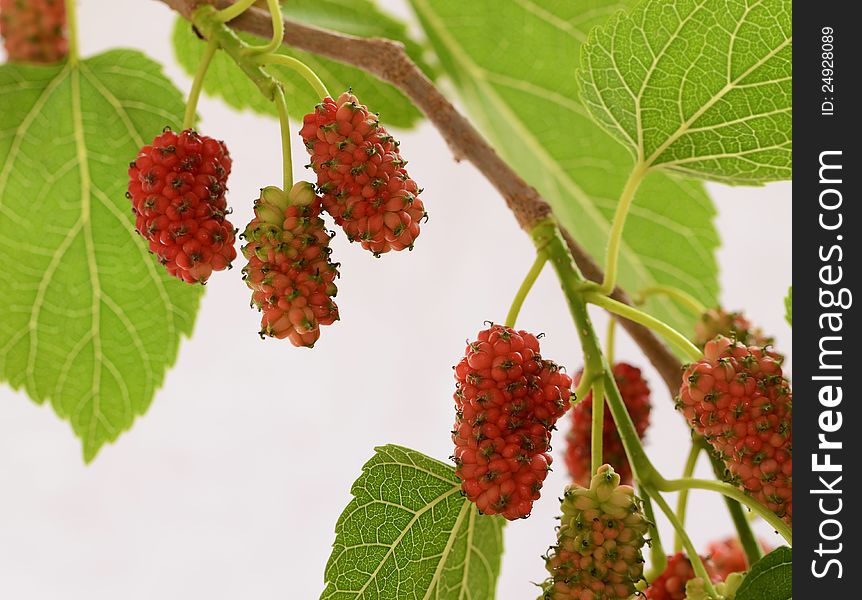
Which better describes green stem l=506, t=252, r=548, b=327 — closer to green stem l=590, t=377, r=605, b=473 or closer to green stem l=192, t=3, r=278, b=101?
green stem l=590, t=377, r=605, b=473

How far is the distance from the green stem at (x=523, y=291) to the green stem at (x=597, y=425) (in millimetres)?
64

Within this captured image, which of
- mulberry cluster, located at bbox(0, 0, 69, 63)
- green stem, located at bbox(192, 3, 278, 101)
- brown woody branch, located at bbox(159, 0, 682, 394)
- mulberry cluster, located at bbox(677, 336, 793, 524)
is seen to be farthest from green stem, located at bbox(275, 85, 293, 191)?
mulberry cluster, located at bbox(0, 0, 69, 63)

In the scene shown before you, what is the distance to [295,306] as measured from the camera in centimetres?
46

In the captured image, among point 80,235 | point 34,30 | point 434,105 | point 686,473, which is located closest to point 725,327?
point 686,473

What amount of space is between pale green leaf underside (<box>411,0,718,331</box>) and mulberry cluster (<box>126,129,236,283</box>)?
0.45 metres

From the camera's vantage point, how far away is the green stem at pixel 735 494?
1.65 feet

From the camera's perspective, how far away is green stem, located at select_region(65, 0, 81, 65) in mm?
738

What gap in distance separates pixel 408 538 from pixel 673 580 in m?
0.16

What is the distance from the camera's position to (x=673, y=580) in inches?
23.4

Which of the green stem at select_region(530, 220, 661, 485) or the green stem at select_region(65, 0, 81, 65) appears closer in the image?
the green stem at select_region(530, 220, 661, 485)

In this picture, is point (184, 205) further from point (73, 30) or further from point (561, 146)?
point (561, 146)

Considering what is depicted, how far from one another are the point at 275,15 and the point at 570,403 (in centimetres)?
26
